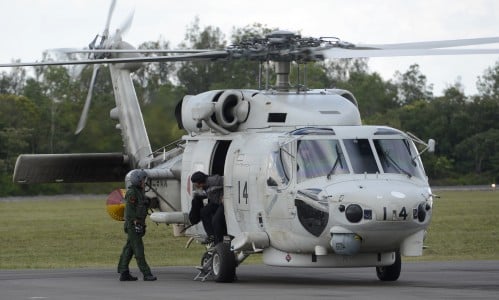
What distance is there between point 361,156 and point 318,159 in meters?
0.62

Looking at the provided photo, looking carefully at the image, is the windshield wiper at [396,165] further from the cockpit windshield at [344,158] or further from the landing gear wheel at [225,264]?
the landing gear wheel at [225,264]

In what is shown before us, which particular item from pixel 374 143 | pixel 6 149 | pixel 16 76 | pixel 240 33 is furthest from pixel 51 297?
pixel 16 76

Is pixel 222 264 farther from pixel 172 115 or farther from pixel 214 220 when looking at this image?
pixel 172 115

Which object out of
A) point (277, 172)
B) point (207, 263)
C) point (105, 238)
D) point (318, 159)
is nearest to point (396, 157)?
point (318, 159)

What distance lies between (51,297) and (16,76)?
6463cm

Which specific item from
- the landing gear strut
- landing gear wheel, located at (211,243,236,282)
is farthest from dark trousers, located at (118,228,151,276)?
landing gear wheel, located at (211,243,236,282)

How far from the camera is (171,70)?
47.0 meters

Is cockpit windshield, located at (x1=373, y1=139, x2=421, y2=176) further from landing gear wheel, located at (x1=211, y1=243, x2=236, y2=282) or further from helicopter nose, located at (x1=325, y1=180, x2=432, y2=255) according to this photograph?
landing gear wheel, located at (x1=211, y1=243, x2=236, y2=282)

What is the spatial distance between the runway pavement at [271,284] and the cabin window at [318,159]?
166 cm

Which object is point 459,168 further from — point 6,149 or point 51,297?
point 51,297

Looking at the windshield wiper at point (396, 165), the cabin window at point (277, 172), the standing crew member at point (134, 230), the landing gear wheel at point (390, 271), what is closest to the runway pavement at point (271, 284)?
the landing gear wheel at point (390, 271)

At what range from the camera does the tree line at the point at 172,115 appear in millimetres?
32562

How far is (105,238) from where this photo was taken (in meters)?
37.4

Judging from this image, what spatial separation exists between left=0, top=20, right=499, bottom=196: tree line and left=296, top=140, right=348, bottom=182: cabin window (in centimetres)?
709
